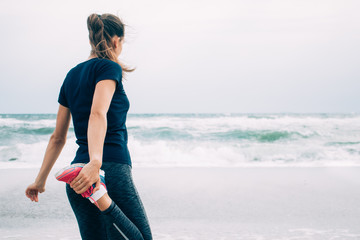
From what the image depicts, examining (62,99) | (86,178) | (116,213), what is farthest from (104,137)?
(62,99)

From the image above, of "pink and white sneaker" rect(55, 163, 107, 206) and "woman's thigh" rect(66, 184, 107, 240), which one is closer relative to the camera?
"pink and white sneaker" rect(55, 163, 107, 206)

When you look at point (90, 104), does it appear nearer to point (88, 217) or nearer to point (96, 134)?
point (96, 134)

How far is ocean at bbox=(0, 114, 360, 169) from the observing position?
9.33m

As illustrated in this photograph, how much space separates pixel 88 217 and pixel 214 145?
11286 millimetres

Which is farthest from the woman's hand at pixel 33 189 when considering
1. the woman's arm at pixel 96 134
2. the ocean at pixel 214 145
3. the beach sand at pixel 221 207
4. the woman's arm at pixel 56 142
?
the ocean at pixel 214 145

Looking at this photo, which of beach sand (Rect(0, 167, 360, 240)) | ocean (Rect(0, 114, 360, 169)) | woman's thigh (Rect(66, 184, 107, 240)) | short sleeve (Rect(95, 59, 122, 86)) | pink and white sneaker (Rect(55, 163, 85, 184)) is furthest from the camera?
ocean (Rect(0, 114, 360, 169))

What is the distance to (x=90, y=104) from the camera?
50.6 inches

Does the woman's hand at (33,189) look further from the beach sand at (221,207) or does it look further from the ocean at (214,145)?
the ocean at (214,145)

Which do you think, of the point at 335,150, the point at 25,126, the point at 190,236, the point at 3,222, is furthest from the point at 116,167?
the point at 25,126

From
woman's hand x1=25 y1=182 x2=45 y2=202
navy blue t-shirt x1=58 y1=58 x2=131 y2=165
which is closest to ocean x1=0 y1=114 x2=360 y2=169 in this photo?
woman's hand x1=25 y1=182 x2=45 y2=202

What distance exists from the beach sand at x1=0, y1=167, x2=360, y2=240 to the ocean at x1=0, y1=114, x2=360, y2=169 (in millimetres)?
2461

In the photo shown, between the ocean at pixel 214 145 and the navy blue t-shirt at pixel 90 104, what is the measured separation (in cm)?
672

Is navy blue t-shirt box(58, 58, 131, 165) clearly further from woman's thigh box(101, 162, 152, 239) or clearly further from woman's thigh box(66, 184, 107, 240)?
woman's thigh box(66, 184, 107, 240)

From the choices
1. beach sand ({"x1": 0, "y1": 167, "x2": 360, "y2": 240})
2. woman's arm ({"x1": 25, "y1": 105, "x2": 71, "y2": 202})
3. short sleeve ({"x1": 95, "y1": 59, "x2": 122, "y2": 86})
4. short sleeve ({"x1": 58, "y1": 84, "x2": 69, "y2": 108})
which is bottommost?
beach sand ({"x1": 0, "y1": 167, "x2": 360, "y2": 240})
